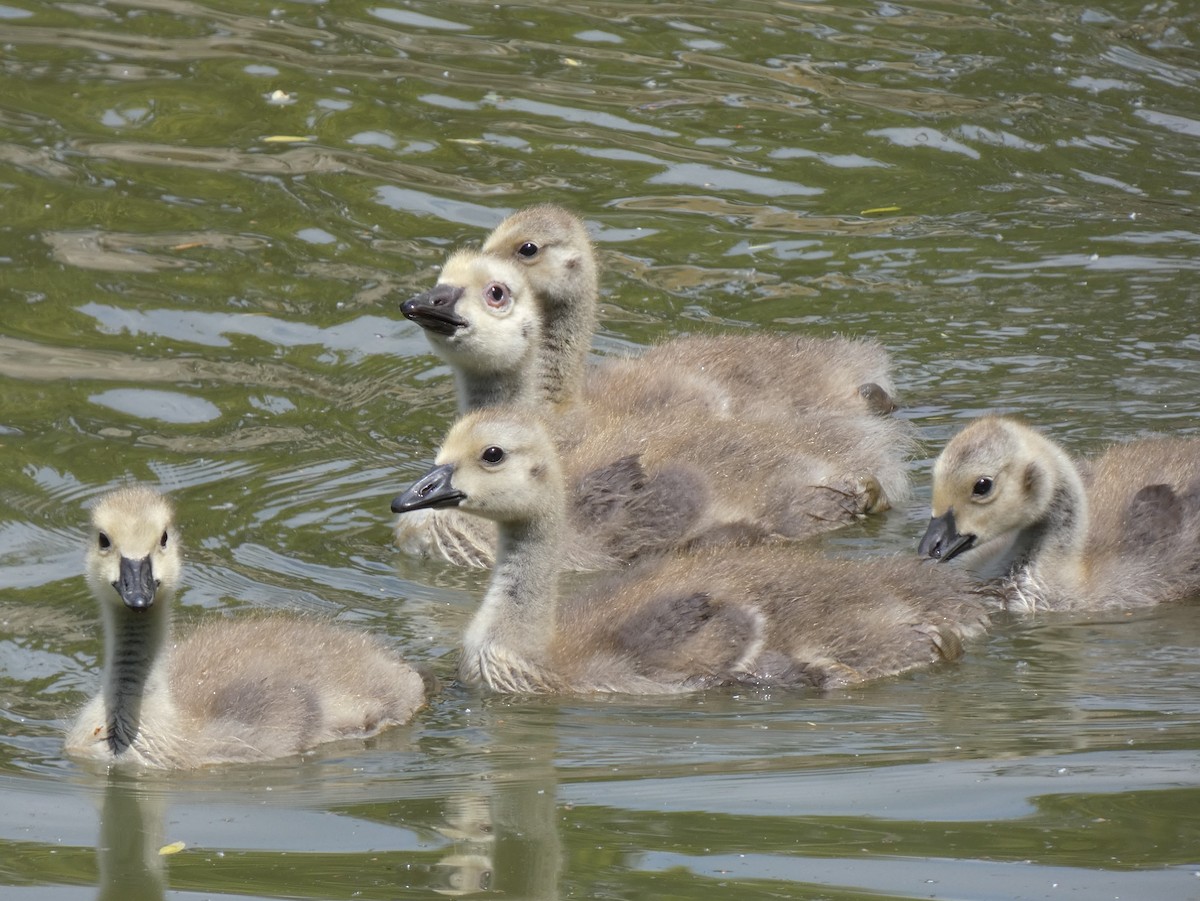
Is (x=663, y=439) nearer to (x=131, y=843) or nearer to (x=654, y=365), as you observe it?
(x=654, y=365)

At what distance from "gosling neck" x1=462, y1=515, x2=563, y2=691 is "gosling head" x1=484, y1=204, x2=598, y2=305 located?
8.18ft

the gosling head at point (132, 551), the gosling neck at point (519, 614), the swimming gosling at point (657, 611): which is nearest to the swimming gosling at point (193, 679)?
the gosling head at point (132, 551)

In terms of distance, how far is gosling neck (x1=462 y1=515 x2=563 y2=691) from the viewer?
24.3ft

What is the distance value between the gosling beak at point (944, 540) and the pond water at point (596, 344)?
0.41 metres

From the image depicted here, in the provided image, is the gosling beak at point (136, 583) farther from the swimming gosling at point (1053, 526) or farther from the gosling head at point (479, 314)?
the swimming gosling at point (1053, 526)

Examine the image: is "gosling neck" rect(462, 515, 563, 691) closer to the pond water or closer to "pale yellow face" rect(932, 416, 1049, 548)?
the pond water

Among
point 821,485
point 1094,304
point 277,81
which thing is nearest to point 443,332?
point 821,485

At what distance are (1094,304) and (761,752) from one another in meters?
5.11

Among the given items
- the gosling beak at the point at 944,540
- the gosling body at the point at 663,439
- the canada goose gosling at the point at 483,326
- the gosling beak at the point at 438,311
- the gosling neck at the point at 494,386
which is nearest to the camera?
the gosling beak at the point at 944,540

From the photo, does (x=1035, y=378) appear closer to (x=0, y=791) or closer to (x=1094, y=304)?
(x=1094, y=304)

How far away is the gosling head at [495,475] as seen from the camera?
24.5ft

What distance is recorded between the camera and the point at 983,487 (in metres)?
8.04

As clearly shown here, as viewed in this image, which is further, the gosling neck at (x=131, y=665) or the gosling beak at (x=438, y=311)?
the gosling beak at (x=438, y=311)

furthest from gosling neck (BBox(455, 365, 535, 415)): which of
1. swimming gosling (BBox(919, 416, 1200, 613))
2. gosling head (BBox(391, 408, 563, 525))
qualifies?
swimming gosling (BBox(919, 416, 1200, 613))
